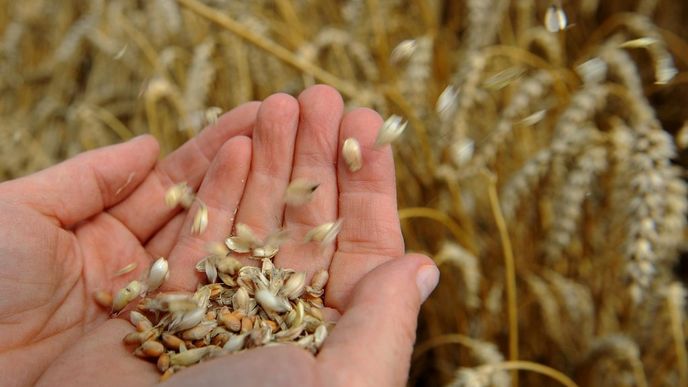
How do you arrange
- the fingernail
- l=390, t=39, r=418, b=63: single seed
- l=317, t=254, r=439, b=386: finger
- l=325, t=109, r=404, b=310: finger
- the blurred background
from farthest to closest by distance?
1. l=390, t=39, r=418, b=63: single seed
2. the blurred background
3. l=325, t=109, r=404, b=310: finger
4. the fingernail
5. l=317, t=254, r=439, b=386: finger

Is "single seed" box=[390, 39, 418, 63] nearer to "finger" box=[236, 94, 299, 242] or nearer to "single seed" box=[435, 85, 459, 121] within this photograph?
"single seed" box=[435, 85, 459, 121]

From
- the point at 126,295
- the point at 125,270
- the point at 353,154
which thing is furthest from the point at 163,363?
the point at 353,154

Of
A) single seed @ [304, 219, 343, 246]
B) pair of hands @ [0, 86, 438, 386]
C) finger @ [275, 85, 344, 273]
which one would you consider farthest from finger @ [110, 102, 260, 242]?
single seed @ [304, 219, 343, 246]

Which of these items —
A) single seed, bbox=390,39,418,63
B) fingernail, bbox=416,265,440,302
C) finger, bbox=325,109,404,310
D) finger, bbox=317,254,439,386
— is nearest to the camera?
finger, bbox=317,254,439,386

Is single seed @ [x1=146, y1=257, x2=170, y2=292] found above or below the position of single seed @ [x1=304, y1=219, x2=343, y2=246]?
below

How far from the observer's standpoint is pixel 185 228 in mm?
1098

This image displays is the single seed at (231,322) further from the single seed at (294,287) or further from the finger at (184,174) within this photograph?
the finger at (184,174)

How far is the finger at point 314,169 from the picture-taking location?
1036mm

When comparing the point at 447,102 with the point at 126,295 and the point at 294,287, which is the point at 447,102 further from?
the point at 126,295

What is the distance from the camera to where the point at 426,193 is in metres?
1.38

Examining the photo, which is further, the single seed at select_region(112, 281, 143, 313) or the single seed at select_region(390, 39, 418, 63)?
the single seed at select_region(390, 39, 418, 63)

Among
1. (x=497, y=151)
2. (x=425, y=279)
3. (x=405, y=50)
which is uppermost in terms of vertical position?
(x=405, y=50)

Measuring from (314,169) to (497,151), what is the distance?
0.47 metres

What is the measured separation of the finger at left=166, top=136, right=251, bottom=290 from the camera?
3.51 ft
